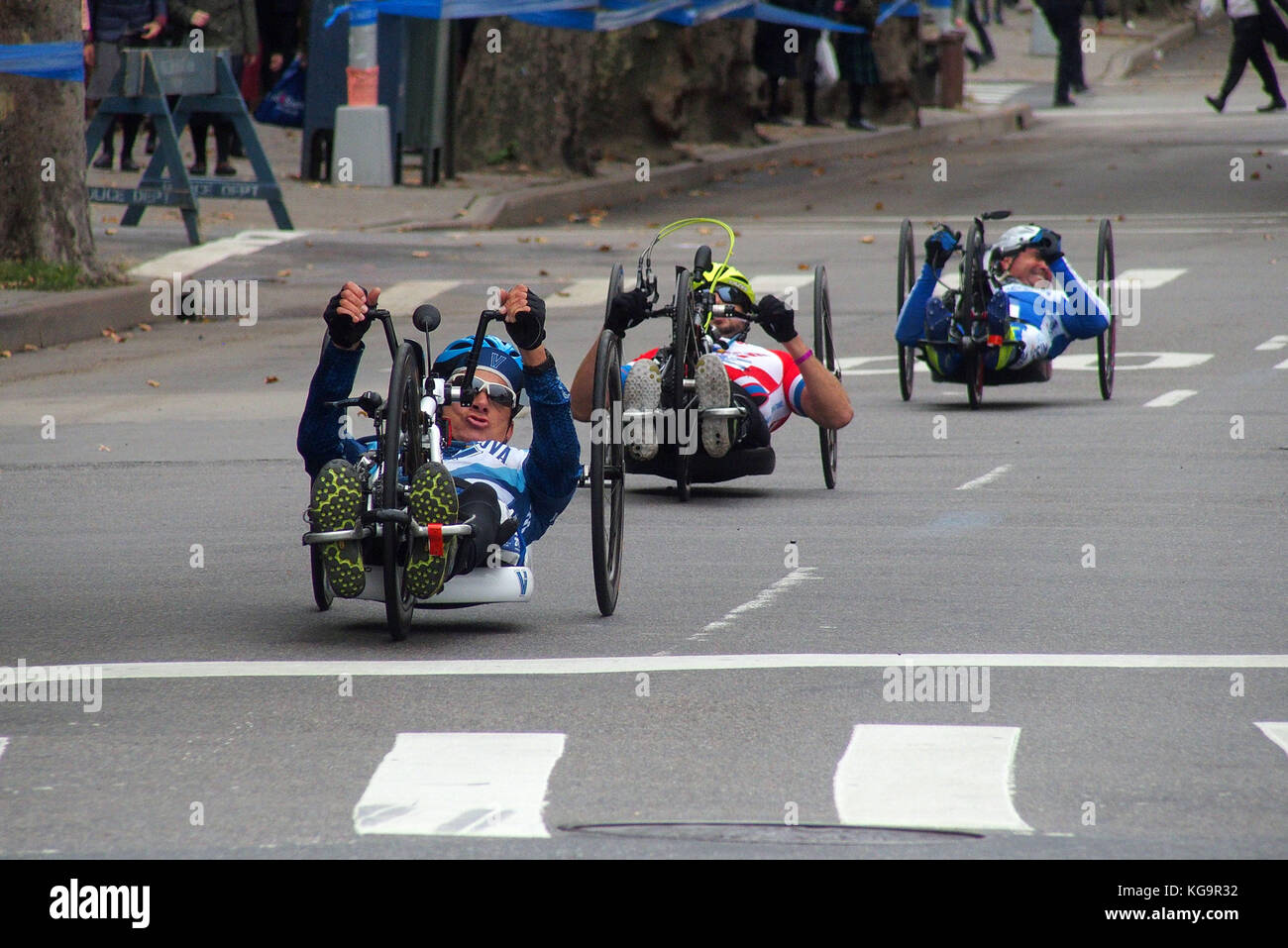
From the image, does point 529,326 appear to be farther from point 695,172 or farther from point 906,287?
point 695,172

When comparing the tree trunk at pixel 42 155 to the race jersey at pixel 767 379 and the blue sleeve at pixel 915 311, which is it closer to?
the blue sleeve at pixel 915 311

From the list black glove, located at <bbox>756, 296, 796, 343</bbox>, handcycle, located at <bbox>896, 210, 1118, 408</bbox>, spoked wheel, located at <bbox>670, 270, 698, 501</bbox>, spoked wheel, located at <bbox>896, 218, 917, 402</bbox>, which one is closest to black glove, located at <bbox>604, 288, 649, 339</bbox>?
spoked wheel, located at <bbox>670, 270, 698, 501</bbox>

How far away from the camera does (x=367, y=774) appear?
21.0 feet

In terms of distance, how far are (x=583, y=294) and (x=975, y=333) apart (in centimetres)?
682

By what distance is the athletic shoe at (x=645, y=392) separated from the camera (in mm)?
11039

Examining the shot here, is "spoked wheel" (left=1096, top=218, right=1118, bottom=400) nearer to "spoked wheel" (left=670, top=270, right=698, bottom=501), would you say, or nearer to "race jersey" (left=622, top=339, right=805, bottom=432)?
"race jersey" (left=622, top=339, right=805, bottom=432)

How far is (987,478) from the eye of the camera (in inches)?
483

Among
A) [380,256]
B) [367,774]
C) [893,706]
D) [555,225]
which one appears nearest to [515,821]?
[367,774]

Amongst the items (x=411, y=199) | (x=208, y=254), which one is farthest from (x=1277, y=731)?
(x=411, y=199)

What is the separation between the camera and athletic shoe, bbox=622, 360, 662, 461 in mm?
11039

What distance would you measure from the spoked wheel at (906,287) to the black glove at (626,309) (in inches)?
188

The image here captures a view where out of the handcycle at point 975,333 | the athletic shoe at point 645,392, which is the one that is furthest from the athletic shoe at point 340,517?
the handcycle at point 975,333

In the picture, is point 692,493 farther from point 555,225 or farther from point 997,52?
point 997,52

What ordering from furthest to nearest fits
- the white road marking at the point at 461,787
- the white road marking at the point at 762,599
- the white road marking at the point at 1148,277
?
the white road marking at the point at 1148,277 < the white road marking at the point at 762,599 < the white road marking at the point at 461,787
